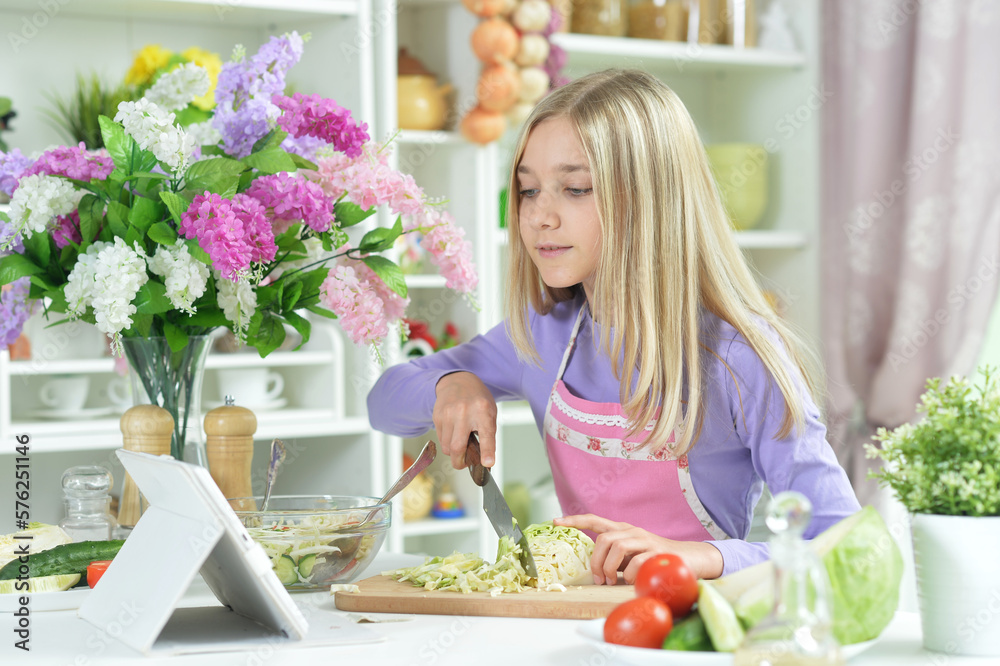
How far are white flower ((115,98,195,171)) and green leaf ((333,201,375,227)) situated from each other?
0.66ft

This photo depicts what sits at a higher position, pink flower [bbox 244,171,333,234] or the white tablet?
pink flower [bbox 244,171,333,234]

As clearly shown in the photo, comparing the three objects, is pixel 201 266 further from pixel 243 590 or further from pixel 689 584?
pixel 689 584

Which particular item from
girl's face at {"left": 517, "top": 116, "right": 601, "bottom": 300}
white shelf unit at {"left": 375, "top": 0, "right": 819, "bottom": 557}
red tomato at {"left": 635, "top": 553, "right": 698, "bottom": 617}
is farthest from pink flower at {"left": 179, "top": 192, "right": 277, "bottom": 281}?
white shelf unit at {"left": 375, "top": 0, "right": 819, "bottom": 557}

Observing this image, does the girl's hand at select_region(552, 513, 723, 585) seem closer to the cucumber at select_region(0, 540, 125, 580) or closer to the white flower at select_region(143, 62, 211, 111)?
the cucumber at select_region(0, 540, 125, 580)

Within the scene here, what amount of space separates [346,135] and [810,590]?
844mm

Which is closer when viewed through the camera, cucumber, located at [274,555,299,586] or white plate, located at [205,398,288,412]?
cucumber, located at [274,555,299,586]

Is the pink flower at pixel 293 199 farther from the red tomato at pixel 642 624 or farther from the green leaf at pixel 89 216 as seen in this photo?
the red tomato at pixel 642 624

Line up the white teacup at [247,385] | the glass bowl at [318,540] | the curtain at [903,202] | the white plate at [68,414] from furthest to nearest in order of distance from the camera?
1. the curtain at [903,202]
2. the white teacup at [247,385]
3. the white plate at [68,414]
4. the glass bowl at [318,540]

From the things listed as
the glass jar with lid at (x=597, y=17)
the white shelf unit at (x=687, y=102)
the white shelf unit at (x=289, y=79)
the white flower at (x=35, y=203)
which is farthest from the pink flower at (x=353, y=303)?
the glass jar with lid at (x=597, y=17)

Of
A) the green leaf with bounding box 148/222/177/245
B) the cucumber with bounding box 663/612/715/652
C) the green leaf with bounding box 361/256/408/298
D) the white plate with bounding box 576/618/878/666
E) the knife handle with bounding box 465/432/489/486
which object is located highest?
the green leaf with bounding box 148/222/177/245

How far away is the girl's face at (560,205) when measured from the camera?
1.24m

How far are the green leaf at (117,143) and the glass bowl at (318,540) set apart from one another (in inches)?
16.3

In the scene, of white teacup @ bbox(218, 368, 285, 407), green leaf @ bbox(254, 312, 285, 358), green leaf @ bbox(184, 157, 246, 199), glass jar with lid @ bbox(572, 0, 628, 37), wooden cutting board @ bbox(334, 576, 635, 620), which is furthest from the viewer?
glass jar with lid @ bbox(572, 0, 628, 37)

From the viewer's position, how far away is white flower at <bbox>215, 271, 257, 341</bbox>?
1164mm
